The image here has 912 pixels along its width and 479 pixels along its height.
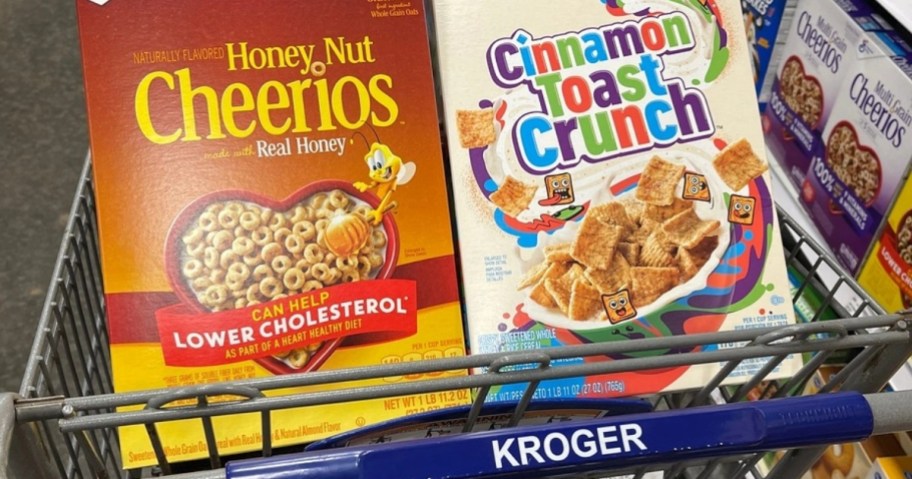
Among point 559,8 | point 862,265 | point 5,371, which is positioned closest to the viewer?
point 559,8

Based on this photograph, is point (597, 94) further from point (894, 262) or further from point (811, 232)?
point (811, 232)

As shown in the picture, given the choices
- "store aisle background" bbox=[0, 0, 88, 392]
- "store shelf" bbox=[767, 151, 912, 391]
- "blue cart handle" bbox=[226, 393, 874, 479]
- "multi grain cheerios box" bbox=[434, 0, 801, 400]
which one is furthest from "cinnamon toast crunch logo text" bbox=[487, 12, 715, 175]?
"store aisle background" bbox=[0, 0, 88, 392]

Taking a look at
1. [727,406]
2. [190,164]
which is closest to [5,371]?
[190,164]

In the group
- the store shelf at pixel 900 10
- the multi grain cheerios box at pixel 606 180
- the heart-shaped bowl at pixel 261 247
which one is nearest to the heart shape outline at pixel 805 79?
the store shelf at pixel 900 10

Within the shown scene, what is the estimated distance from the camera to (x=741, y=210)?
2.98ft

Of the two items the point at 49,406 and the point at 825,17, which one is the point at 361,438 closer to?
the point at 49,406

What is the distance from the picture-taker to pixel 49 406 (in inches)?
23.6

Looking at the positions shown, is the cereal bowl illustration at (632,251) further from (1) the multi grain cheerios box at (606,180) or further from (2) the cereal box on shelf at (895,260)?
(2) the cereal box on shelf at (895,260)

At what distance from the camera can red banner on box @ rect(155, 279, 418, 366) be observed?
80 cm

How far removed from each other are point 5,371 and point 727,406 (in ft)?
5.70

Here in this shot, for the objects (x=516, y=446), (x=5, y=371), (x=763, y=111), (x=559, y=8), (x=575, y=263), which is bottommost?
(x=516, y=446)

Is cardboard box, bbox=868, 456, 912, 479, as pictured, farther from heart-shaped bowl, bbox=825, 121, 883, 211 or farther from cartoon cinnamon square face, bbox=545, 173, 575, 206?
cartoon cinnamon square face, bbox=545, 173, 575, 206

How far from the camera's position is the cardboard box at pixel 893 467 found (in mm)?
1264

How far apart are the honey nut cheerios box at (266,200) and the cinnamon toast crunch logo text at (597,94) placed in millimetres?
104
